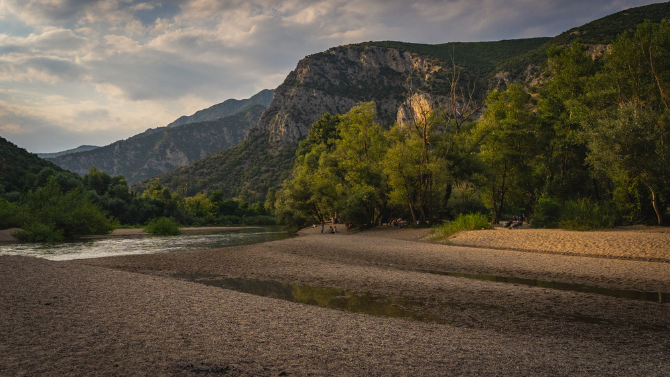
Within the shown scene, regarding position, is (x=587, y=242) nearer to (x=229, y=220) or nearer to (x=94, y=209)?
(x=94, y=209)

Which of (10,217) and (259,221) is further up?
(10,217)

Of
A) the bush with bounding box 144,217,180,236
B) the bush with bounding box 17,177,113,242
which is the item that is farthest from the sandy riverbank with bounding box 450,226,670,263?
the bush with bounding box 144,217,180,236

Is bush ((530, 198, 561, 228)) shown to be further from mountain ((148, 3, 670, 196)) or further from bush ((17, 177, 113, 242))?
mountain ((148, 3, 670, 196))

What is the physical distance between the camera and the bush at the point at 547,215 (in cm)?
2731

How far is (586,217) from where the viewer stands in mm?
23516

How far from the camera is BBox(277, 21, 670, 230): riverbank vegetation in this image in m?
22.7

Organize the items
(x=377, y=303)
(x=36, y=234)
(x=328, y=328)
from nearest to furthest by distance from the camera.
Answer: (x=328, y=328) < (x=377, y=303) < (x=36, y=234)

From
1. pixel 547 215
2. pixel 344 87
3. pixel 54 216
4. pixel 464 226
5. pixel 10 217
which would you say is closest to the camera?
pixel 464 226

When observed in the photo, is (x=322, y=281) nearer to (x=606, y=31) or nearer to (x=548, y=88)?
(x=548, y=88)

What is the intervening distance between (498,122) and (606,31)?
2906 inches

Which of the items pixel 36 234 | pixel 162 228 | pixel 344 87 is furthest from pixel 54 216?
pixel 344 87

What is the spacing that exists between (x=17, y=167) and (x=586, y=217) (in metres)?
76.6

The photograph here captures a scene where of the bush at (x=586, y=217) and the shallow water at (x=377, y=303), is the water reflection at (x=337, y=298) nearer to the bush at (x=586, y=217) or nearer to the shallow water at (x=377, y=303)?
the shallow water at (x=377, y=303)

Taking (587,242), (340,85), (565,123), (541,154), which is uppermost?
(340,85)
